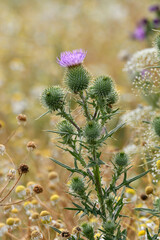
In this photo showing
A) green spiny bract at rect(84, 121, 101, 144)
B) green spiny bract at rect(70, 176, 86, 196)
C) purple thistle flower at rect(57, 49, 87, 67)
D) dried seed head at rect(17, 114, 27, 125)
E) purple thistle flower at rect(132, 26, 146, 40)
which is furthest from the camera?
purple thistle flower at rect(132, 26, 146, 40)

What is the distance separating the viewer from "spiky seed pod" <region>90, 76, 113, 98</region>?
6.77ft

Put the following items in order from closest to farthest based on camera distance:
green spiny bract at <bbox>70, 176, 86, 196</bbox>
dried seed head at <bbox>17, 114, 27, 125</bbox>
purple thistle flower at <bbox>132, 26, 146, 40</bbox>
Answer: green spiny bract at <bbox>70, 176, 86, 196</bbox> → dried seed head at <bbox>17, 114, 27, 125</bbox> → purple thistle flower at <bbox>132, 26, 146, 40</bbox>

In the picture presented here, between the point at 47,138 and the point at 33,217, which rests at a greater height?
the point at 47,138

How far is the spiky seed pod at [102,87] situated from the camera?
206 centimetres

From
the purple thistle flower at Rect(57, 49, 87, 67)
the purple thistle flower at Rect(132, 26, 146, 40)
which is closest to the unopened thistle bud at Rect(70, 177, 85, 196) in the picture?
the purple thistle flower at Rect(57, 49, 87, 67)

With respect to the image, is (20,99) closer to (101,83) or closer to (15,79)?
(15,79)

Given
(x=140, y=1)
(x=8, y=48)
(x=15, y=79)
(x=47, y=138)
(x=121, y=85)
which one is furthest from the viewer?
(x=140, y=1)

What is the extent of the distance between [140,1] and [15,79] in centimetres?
400

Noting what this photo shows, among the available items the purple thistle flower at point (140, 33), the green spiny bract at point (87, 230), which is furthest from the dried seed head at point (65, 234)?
the purple thistle flower at point (140, 33)

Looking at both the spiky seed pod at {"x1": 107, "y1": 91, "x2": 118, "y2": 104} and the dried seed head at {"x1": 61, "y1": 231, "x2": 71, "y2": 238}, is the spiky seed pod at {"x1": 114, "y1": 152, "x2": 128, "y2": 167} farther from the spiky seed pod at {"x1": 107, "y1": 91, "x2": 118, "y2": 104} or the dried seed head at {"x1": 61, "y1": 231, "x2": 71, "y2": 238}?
the dried seed head at {"x1": 61, "y1": 231, "x2": 71, "y2": 238}

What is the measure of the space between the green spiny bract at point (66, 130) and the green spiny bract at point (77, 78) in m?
0.22

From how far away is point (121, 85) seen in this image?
6.47 metres

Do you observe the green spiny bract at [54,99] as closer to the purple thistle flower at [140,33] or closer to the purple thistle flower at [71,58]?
the purple thistle flower at [71,58]

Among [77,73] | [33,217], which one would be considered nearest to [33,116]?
[33,217]
